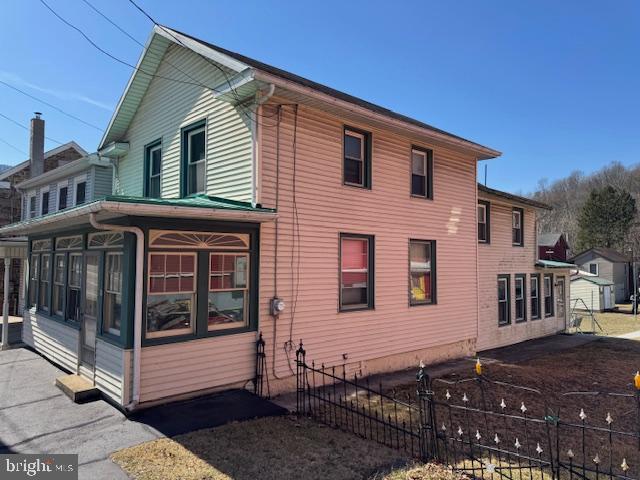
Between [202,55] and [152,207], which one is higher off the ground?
[202,55]

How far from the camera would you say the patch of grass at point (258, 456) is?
486cm

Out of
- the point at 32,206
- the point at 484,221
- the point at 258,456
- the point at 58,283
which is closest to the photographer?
the point at 258,456

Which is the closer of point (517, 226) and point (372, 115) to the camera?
point (372, 115)

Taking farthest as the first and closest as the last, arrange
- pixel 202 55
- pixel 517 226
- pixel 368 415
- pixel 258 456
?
pixel 517 226
pixel 202 55
pixel 368 415
pixel 258 456

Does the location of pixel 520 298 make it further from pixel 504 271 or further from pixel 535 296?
pixel 504 271

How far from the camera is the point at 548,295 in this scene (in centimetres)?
1848

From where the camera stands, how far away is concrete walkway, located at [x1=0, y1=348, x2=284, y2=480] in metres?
5.35

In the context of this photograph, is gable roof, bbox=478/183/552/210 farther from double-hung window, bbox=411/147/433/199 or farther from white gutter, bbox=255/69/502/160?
double-hung window, bbox=411/147/433/199

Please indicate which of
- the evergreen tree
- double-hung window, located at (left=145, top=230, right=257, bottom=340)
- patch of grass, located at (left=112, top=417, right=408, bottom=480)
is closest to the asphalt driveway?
patch of grass, located at (left=112, top=417, right=408, bottom=480)

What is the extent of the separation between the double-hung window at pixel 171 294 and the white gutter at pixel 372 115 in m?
3.44

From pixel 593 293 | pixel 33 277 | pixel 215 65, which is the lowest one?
pixel 593 293

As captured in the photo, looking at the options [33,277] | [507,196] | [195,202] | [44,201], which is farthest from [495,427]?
[44,201]

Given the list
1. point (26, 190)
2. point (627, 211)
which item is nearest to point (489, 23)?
point (26, 190)

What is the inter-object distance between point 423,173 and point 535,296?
933 centimetres
